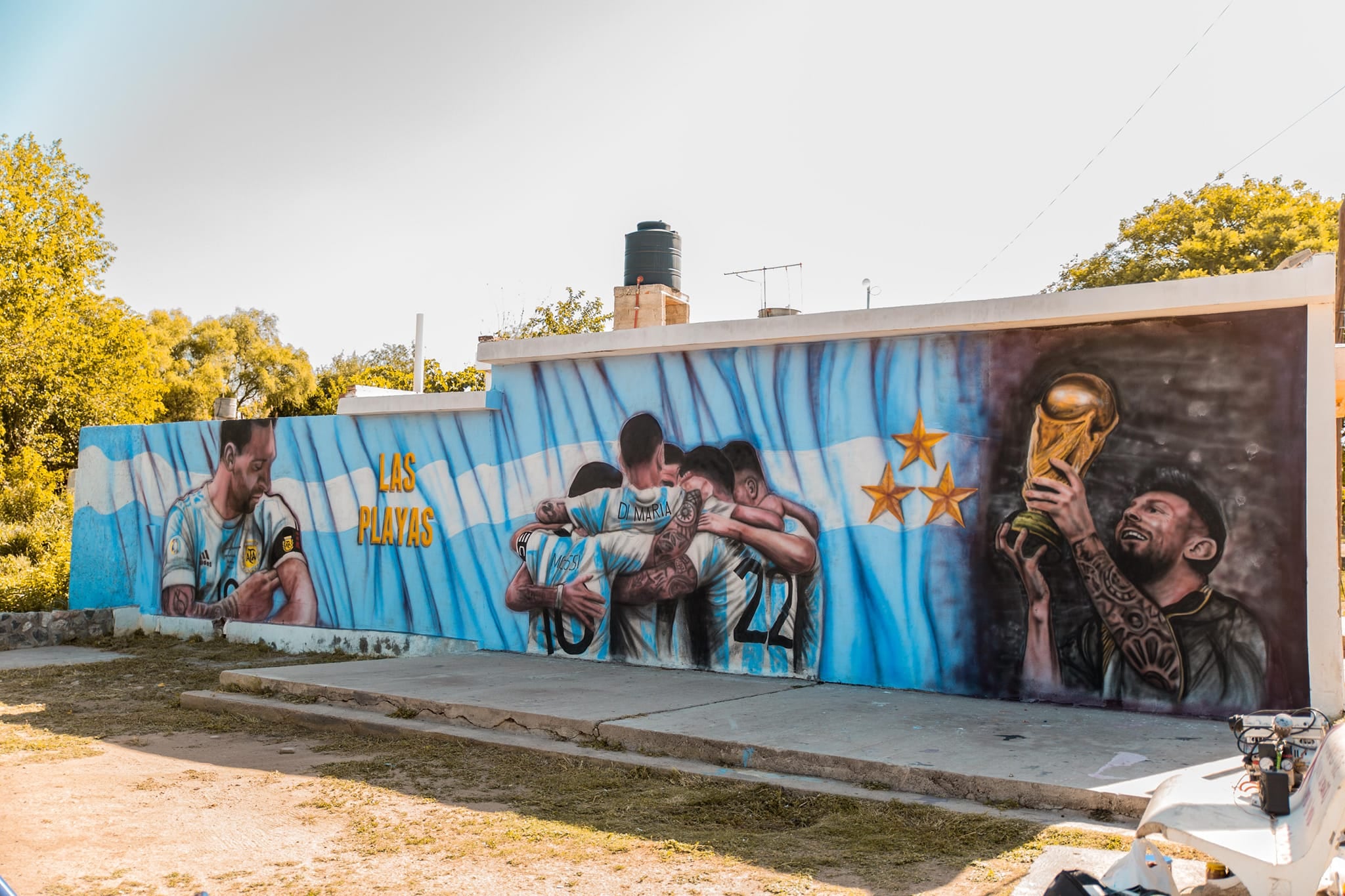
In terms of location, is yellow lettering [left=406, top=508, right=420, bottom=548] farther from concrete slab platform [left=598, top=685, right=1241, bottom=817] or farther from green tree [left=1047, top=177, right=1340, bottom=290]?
green tree [left=1047, top=177, right=1340, bottom=290]

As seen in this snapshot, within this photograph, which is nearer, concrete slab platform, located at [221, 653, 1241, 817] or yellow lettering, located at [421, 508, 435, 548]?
concrete slab platform, located at [221, 653, 1241, 817]

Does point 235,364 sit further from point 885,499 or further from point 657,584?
point 885,499

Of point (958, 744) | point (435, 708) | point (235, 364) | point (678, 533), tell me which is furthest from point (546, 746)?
point (235, 364)

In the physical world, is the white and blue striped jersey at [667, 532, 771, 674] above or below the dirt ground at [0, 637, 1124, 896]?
above

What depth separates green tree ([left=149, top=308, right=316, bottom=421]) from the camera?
178 ft

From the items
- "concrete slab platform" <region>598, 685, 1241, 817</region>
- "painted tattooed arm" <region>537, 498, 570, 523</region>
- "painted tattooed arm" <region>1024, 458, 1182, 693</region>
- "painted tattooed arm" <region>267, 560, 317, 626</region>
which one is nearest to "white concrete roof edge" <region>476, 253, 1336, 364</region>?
"painted tattooed arm" <region>1024, 458, 1182, 693</region>

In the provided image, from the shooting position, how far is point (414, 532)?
12422mm

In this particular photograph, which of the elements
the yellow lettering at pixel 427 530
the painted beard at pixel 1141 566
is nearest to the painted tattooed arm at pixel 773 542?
the painted beard at pixel 1141 566

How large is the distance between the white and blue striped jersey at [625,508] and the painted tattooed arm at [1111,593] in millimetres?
3426

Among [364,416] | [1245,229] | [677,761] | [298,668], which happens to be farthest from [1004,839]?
[1245,229]

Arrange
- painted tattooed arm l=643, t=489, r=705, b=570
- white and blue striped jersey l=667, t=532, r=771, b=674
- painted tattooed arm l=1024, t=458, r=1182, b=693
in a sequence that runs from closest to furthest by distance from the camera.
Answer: painted tattooed arm l=1024, t=458, r=1182, b=693 < white and blue striped jersey l=667, t=532, r=771, b=674 < painted tattooed arm l=643, t=489, r=705, b=570

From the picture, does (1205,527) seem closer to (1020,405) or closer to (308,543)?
(1020,405)

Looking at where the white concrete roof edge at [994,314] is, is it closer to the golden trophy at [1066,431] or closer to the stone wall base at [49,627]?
the golden trophy at [1066,431]

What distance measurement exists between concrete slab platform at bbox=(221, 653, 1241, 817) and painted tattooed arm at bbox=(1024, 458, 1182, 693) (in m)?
0.41
